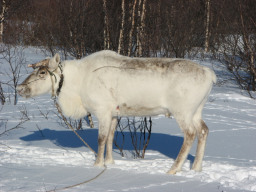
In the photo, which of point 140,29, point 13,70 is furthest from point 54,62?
point 13,70

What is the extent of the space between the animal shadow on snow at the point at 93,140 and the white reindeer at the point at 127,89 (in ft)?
3.85

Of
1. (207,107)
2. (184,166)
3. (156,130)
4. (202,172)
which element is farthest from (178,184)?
(207,107)

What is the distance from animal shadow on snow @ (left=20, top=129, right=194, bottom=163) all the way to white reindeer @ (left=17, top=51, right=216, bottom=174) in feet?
3.85

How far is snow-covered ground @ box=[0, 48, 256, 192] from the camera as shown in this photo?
4.29 meters

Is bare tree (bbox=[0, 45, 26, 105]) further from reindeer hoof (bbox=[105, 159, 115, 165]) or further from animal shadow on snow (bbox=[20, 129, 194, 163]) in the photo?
reindeer hoof (bbox=[105, 159, 115, 165])

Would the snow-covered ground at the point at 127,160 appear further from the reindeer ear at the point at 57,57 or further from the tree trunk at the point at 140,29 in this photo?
the tree trunk at the point at 140,29

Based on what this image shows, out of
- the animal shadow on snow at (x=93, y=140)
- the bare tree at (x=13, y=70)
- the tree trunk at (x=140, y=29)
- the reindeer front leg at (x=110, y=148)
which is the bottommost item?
the animal shadow on snow at (x=93, y=140)

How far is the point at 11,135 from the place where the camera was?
7266 millimetres

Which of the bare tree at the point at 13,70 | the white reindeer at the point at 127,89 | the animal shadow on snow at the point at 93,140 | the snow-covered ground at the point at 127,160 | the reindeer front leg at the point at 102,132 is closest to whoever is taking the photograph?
the snow-covered ground at the point at 127,160

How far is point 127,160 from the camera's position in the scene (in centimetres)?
571

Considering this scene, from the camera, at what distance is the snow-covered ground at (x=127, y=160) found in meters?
4.29

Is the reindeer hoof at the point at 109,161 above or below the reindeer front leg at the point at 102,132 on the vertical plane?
below

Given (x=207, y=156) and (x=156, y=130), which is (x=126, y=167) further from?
(x=156, y=130)

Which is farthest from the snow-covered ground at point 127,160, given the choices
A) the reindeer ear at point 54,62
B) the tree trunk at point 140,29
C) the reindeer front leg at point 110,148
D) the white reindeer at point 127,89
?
the tree trunk at point 140,29
